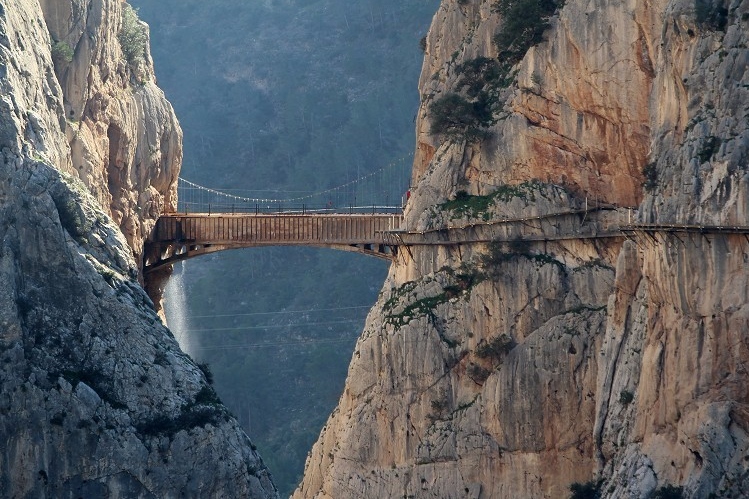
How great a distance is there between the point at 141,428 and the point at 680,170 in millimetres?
27320

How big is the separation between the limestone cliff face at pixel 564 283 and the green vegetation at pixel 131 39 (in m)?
16.3

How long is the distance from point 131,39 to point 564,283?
31581 millimetres

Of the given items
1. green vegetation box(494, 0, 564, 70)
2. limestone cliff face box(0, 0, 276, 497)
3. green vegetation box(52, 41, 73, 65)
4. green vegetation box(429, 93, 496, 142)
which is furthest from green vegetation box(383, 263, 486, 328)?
green vegetation box(52, 41, 73, 65)

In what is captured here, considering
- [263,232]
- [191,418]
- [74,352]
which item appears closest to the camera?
[74,352]

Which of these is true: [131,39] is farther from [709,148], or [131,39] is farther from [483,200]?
[709,148]

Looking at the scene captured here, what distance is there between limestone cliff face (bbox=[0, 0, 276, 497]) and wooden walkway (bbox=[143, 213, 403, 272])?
11.6m

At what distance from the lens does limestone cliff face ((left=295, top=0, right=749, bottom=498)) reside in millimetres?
78188

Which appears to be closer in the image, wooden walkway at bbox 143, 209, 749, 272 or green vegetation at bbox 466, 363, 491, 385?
green vegetation at bbox 466, 363, 491, 385

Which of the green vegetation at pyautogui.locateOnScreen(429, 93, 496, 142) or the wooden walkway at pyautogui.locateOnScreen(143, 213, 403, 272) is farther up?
the green vegetation at pyautogui.locateOnScreen(429, 93, 496, 142)

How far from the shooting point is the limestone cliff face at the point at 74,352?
91.9 m

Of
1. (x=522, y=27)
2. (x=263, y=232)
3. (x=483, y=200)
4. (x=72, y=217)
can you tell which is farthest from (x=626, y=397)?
(x=263, y=232)

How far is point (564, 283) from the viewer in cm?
9606

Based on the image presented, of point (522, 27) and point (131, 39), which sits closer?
point (522, 27)

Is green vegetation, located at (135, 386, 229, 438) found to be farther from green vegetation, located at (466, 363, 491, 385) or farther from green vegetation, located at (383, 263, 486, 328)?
green vegetation, located at (466, 363, 491, 385)
